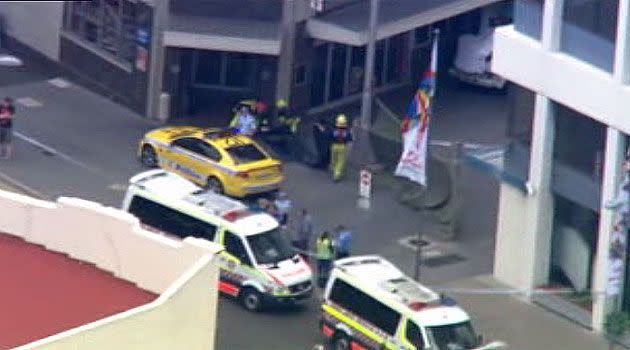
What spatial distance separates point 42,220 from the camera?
115 ft

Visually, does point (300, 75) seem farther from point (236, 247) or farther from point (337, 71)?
point (236, 247)

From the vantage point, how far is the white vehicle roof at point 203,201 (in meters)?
43.9

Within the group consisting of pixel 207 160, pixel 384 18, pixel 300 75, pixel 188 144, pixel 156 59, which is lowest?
pixel 207 160

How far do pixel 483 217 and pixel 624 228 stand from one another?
752 cm

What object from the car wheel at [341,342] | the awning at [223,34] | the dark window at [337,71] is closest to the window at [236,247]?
the car wheel at [341,342]

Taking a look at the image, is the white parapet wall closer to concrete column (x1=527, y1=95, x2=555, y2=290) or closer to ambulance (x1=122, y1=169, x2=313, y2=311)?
ambulance (x1=122, y1=169, x2=313, y2=311)

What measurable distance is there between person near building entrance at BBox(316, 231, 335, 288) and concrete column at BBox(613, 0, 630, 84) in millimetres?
6863

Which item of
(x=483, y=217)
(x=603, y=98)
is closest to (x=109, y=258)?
(x=603, y=98)

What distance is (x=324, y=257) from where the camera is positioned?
44.9 metres

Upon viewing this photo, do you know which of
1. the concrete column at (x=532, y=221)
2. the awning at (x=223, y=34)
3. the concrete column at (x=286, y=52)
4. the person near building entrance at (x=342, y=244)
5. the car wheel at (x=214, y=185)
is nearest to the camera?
the concrete column at (x=532, y=221)

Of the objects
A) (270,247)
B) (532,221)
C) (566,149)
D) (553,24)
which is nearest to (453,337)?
(270,247)

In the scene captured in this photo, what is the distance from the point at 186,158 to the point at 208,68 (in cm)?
734

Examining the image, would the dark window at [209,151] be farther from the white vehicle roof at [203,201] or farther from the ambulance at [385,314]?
the ambulance at [385,314]

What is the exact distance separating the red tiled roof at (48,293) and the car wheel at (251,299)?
9077mm
